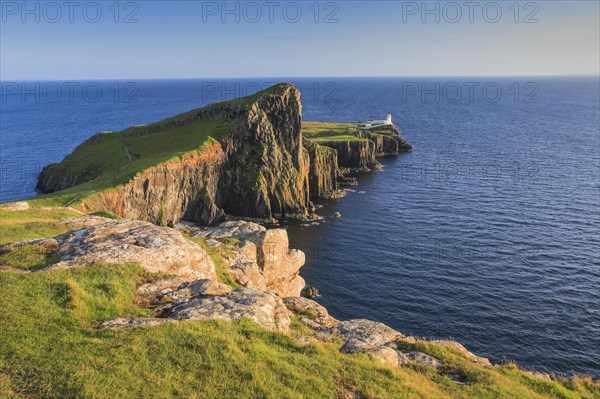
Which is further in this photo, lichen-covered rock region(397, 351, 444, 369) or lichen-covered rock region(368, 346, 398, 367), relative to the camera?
lichen-covered rock region(397, 351, 444, 369)

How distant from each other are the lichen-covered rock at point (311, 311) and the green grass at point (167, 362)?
735 cm

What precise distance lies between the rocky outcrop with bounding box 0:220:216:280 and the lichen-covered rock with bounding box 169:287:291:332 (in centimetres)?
418

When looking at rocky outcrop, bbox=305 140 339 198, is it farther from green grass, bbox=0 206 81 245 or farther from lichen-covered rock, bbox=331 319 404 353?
lichen-covered rock, bbox=331 319 404 353

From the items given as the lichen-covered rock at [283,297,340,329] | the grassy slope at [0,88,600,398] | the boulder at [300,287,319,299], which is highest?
the grassy slope at [0,88,600,398]

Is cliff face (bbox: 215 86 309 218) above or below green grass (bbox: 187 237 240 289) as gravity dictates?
above

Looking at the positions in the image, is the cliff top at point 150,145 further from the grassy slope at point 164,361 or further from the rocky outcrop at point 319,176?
the grassy slope at point 164,361

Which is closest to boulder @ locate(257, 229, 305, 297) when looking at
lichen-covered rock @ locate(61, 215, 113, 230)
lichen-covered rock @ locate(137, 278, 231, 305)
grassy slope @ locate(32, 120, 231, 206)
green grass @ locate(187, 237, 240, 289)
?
green grass @ locate(187, 237, 240, 289)

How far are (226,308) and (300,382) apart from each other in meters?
6.54

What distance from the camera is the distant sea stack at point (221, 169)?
236 feet

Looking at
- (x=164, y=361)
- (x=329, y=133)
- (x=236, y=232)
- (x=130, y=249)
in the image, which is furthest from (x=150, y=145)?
(x=164, y=361)

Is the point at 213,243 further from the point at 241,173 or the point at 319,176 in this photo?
the point at 319,176

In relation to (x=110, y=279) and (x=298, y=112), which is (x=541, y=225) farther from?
(x=110, y=279)

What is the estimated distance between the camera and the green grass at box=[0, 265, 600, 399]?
14203 millimetres

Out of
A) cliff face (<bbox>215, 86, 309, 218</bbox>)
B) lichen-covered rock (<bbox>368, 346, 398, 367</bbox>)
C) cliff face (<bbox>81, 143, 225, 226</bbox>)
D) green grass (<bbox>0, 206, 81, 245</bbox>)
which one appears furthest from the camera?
cliff face (<bbox>215, 86, 309, 218</bbox>)
